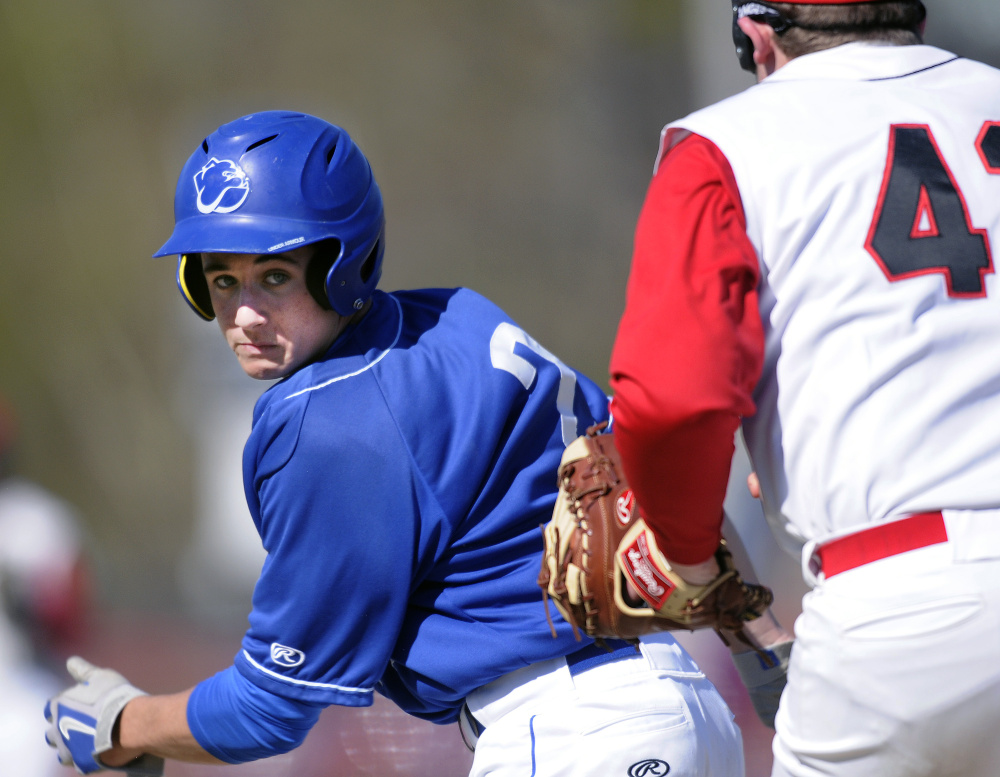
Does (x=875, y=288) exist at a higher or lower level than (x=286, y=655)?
higher

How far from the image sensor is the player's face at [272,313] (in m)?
1.89

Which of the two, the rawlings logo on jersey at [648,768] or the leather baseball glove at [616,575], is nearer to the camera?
the leather baseball glove at [616,575]

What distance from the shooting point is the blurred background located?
6531 mm

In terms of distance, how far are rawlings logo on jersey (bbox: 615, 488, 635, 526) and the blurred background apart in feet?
16.2

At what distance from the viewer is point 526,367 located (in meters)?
1.92

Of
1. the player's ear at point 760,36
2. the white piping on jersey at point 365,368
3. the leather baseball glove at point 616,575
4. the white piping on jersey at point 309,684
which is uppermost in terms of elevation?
the player's ear at point 760,36

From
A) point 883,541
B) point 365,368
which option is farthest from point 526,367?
point 883,541

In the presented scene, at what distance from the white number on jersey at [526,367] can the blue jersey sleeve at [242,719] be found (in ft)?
2.33

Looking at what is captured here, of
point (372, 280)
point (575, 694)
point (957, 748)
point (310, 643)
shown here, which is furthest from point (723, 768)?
point (372, 280)

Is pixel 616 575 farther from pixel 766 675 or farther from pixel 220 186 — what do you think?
pixel 220 186

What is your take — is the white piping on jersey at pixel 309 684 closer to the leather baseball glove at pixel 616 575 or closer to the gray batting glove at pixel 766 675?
the leather baseball glove at pixel 616 575

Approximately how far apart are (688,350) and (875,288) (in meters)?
0.28

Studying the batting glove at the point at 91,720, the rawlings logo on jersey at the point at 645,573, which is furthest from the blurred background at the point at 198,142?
the rawlings logo on jersey at the point at 645,573

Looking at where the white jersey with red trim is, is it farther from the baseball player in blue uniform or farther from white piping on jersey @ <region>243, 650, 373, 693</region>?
white piping on jersey @ <region>243, 650, 373, 693</region>
